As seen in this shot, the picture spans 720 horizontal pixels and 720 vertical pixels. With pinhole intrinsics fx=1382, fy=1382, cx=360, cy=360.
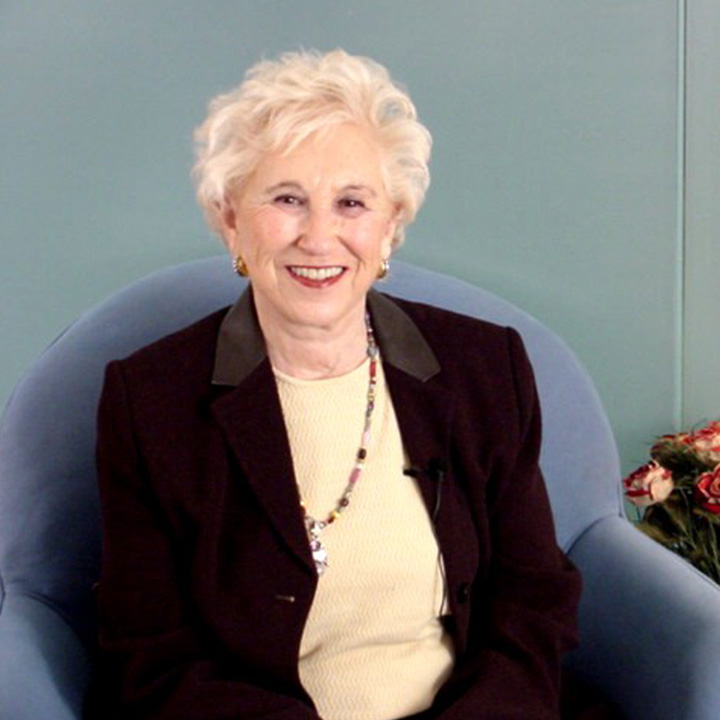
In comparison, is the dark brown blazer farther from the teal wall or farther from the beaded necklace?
the teal wall

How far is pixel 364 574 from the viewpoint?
5.56ft

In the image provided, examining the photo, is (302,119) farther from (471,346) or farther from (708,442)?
(708,442)

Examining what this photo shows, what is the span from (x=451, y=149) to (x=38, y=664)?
1071 millimetres

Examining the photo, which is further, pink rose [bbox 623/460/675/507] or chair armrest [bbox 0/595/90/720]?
pink rose [bbox 623/460/675/507]

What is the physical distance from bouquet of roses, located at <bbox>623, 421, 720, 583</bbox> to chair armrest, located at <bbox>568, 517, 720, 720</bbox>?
16 cm

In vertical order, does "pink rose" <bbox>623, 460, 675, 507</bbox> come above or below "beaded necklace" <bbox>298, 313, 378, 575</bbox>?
below

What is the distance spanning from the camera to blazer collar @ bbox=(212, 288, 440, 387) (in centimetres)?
172

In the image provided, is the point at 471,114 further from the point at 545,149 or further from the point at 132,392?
the point at 132,392

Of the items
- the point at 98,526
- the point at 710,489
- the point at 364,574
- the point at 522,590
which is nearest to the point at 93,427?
the point at 98,526

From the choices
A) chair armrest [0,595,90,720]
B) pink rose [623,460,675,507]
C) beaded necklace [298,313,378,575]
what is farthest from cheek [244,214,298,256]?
pink rose [623,460,675,507]

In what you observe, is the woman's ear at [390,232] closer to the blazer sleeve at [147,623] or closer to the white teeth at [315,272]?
the white teeth at [315,272]

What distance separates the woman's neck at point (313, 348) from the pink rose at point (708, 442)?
701 millimetres

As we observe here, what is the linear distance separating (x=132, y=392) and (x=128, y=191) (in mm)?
602

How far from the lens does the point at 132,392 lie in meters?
1.69
